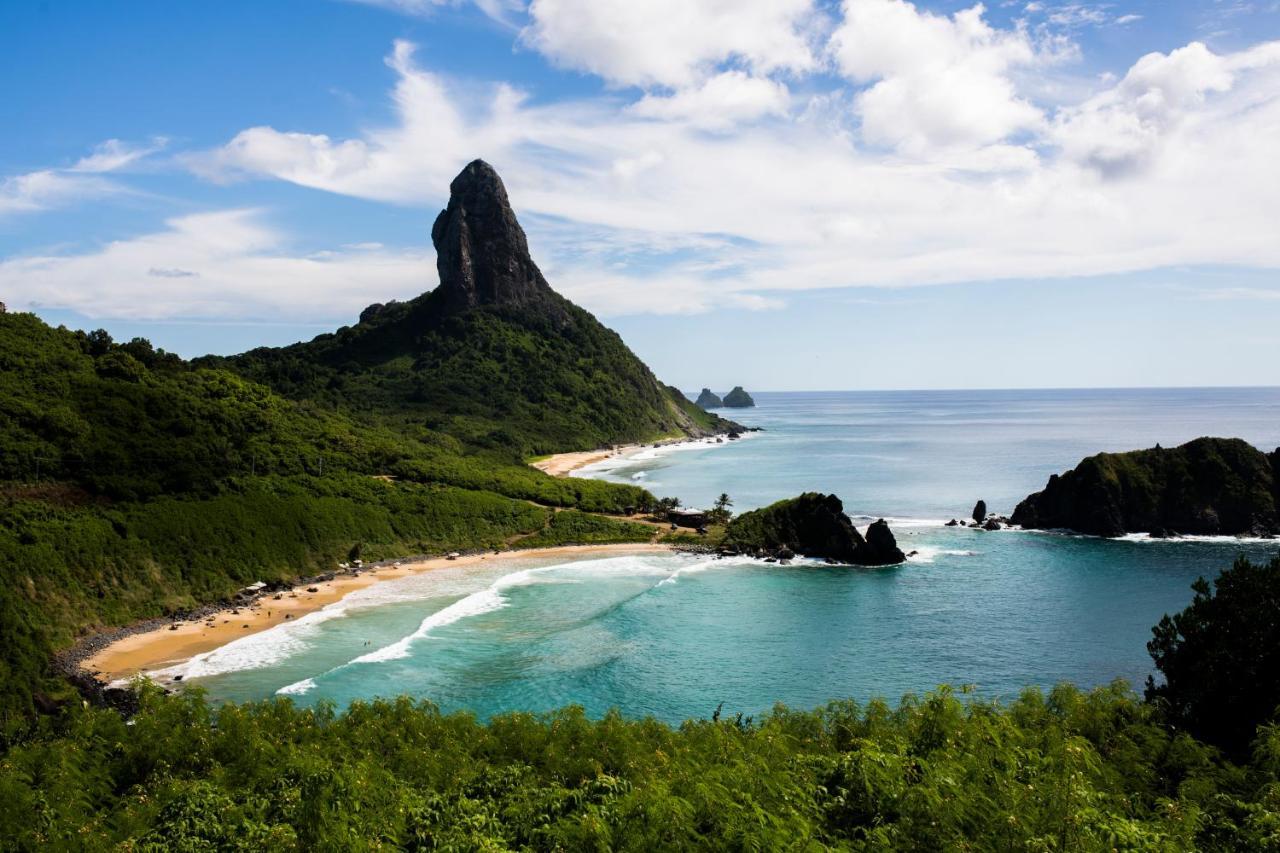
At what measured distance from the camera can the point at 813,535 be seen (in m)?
101

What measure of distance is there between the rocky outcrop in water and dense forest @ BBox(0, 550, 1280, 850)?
2349 inches

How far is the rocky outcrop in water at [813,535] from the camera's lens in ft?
314

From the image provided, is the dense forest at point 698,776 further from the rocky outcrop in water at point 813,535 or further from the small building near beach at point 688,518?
the small building near beach at point 688,518

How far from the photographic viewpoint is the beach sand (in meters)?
55.5

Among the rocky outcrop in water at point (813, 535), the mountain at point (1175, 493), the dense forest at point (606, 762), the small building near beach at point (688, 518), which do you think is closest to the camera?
the dense forest at point (606, 762)

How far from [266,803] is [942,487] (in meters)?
149

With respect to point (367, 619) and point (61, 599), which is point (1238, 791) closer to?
point (367, 619)

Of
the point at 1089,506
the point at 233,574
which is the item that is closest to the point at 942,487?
the point at 1089,506

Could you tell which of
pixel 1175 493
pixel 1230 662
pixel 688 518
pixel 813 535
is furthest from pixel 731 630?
pixel 1175 493

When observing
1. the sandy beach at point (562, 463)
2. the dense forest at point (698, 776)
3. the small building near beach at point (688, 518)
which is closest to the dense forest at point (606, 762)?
the dense forest at point (698, 776)

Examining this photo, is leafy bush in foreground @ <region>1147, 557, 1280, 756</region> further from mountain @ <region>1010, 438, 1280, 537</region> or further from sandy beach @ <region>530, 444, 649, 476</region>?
sandy beach @ <region>530, 444, 649, 476</region>

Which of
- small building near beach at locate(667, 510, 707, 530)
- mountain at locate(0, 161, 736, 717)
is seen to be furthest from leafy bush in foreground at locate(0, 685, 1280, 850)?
small building near beach at locate(667, 510, 707, 530)

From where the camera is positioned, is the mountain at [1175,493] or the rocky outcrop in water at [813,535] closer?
the rocky outcrop in water at [813,535]

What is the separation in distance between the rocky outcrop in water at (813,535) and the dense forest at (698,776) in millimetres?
59654
